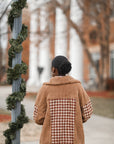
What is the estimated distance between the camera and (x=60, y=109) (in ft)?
9.12

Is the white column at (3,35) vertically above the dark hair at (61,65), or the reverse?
the white column at (3,35)

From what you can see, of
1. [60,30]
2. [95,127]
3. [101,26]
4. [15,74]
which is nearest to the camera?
[15,74]

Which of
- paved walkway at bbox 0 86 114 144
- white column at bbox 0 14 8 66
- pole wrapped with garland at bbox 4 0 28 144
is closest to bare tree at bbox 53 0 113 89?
paved walkway at bbox 0 86 114 144

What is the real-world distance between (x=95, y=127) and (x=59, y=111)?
477 cm

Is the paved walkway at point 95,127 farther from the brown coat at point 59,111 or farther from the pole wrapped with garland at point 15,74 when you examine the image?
the brown coat at point 59,111

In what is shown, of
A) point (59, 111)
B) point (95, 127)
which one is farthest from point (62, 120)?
point (95, 127)

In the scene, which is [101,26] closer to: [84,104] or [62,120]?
[84,104]

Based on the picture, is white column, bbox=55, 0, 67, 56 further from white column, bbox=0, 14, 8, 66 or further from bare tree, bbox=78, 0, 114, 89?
white column, bbox=0, 14, 8, 66

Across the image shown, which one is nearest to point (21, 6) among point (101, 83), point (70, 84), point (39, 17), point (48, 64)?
point (70, 84)

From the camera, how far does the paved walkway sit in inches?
161

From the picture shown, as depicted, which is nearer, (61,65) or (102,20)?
(61,65)

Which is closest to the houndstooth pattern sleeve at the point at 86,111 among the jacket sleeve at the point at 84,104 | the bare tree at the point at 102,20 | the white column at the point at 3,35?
the jacket sleeve at the point at 84,104

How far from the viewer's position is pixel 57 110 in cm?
278

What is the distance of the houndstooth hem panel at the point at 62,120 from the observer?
2.77m
